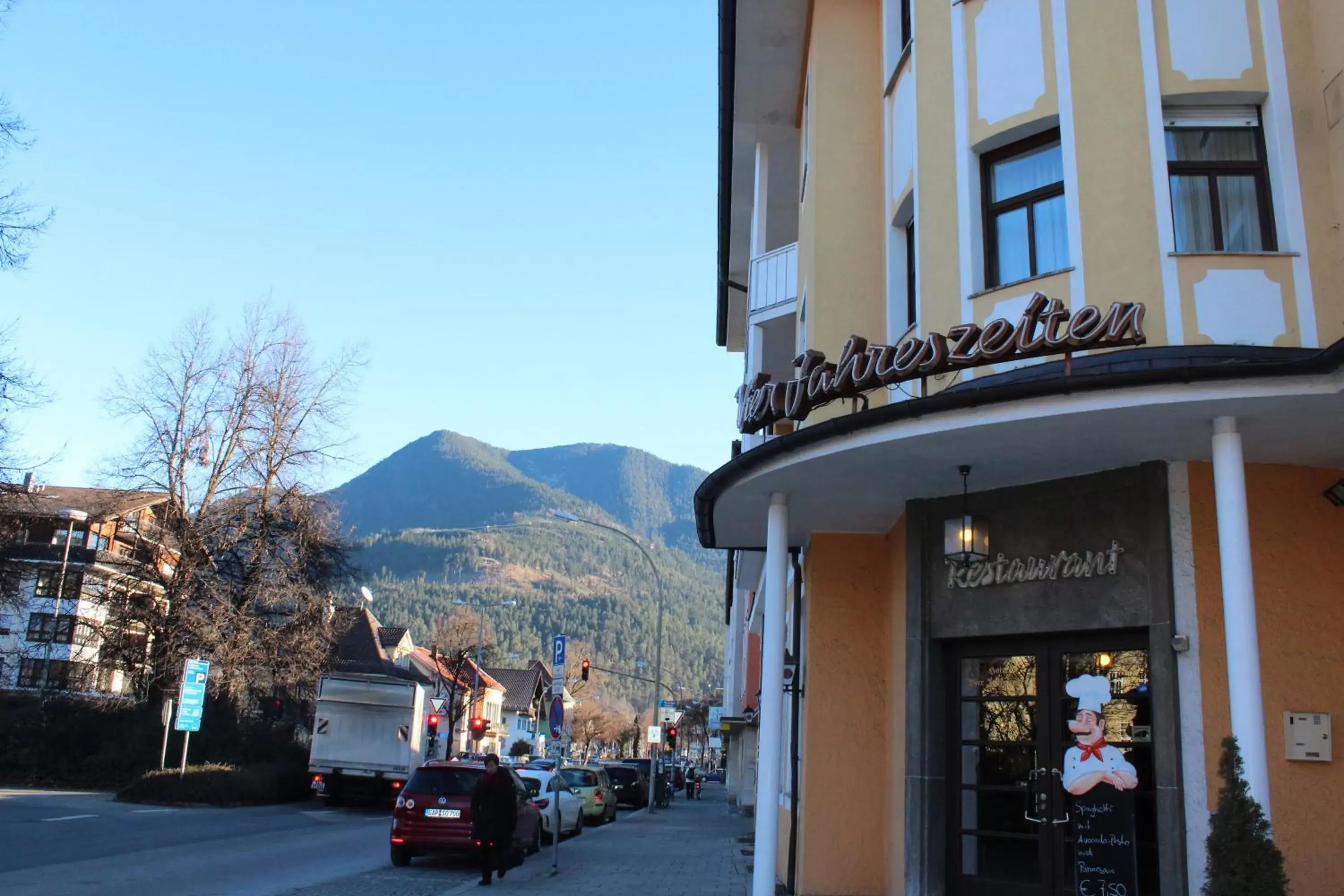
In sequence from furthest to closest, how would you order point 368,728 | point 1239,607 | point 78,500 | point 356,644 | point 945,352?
point 356,644 → point 78,500 → point 368,728 → point 945,352 → point 1239,607

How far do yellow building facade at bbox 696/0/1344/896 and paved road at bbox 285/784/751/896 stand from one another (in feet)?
9.39

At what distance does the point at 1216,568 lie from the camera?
885 cm

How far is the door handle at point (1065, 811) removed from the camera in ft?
32.0

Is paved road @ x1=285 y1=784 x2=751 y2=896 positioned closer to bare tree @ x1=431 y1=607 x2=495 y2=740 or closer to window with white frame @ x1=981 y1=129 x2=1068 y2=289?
window with white frame @ x1=981 y1=129 x2=1068 y2=289

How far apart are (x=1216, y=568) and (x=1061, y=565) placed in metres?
1.39

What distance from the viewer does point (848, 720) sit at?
12.3 meters

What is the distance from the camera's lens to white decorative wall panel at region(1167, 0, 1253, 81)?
9.55 meters

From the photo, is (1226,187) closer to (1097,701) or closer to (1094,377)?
(1094,377)

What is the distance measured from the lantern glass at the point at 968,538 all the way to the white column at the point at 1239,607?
2.27 m

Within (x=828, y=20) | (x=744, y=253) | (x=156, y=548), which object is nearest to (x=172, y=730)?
(x=156, y=548)

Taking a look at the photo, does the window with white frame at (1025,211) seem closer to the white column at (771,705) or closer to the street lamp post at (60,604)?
the white column at (771,705)

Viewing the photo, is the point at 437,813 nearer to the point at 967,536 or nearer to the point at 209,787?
the point at 967,536

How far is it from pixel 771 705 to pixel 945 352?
421 cm

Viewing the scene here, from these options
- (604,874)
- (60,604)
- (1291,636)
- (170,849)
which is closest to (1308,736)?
(1291,636)
